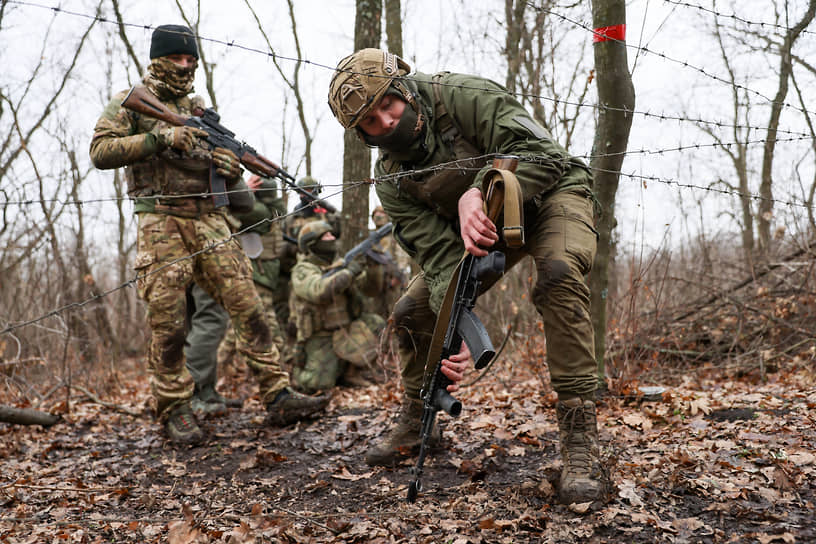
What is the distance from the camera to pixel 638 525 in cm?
217

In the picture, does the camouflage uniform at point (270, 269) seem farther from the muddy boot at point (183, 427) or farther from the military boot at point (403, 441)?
the military boot at point (403, 441)

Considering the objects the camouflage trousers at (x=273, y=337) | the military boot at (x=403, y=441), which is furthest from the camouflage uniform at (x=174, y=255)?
the camouflage trousers at (x=273, y=337)

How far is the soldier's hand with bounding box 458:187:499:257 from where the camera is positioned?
7.72 ft

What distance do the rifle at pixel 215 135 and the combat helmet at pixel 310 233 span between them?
1.89 metres

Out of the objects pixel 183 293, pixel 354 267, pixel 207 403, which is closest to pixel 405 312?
pixel 183 293

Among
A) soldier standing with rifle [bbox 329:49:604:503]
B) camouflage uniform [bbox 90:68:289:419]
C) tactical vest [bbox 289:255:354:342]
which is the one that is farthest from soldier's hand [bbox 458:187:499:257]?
tactical vest [bbox 289:255:354:342]

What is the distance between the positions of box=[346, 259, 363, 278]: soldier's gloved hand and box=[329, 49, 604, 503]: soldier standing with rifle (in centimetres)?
302

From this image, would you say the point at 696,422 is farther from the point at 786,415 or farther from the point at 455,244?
the point at 455,244

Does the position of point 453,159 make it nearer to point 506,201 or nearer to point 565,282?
point 506,201

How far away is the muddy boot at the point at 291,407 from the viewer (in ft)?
13.7

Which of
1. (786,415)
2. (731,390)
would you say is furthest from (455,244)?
(731,390)

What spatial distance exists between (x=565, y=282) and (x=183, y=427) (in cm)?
295

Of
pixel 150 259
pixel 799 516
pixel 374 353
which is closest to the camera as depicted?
pixel 799 516

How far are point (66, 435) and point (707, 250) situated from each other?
6.43m
